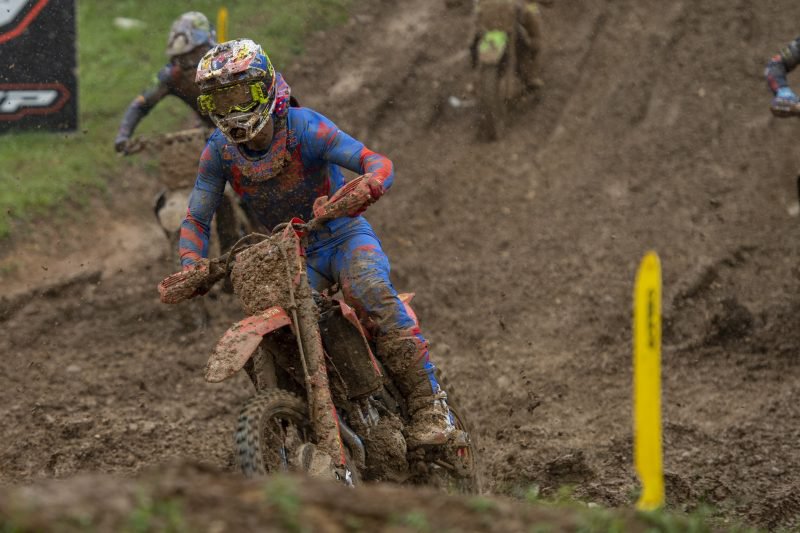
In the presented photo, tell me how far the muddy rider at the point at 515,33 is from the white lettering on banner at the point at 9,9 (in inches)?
208

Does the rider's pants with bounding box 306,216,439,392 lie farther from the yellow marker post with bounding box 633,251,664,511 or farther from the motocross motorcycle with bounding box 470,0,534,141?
the motocross motorcycle with bounding box 470,0,534,141

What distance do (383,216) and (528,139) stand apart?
7.66ft

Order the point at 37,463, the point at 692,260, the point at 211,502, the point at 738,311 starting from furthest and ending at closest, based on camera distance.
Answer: the point at 692,260
the point at 738,311
the point at 37,463
the point at 211,502

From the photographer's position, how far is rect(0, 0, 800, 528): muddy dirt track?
6.97 m

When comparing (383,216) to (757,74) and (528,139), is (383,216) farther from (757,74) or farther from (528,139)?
Result: (757,74)

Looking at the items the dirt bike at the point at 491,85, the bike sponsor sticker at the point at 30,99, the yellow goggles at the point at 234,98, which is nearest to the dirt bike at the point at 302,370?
the yellow goggles at the point at 234,98

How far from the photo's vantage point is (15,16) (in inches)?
446

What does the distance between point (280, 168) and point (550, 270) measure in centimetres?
504

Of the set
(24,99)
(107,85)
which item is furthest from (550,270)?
(107,85)

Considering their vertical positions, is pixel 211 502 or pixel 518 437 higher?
pixel 211 502

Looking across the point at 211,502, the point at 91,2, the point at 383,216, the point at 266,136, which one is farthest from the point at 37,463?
the point at 91,2

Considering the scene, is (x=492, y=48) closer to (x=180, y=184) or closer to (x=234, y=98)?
(x=180, y=184)

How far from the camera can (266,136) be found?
570 cm

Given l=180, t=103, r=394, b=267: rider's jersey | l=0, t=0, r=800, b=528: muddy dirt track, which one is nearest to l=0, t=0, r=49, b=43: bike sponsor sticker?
l=0, t=0, r=800, b=528: muddy dirt track
